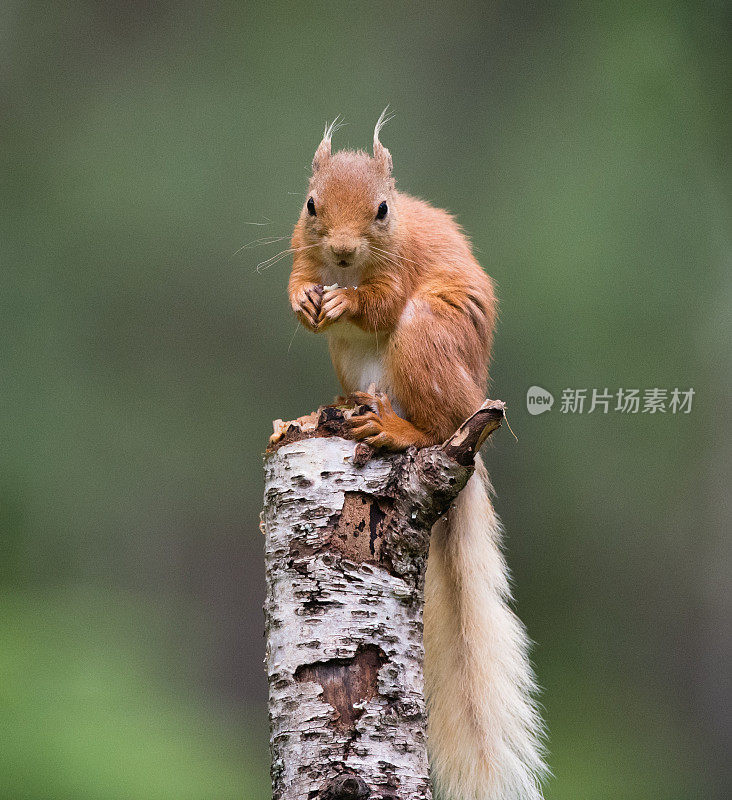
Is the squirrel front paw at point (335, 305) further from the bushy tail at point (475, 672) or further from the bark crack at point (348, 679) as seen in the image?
the bark crack at point (348, 679)

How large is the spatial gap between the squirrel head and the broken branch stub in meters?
0.35

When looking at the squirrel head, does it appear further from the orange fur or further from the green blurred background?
the green blurred background

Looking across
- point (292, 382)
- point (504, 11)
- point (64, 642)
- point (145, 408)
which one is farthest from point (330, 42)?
point (64, 642)

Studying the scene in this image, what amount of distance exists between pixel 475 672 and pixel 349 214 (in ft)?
3.59

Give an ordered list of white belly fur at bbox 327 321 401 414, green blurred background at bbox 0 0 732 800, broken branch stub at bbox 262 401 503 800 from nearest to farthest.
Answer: broken branch stub at bbox 262 401 503 800 → white belly fur at bbox 327 321 401 414 → green blurred background at bbox 0 0 732 800

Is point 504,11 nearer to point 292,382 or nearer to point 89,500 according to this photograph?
point 292,382

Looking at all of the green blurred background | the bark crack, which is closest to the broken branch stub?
the bark crack

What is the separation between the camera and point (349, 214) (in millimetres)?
1882

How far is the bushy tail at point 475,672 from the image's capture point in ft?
6.24

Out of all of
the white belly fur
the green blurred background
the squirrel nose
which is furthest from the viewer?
the green blurred background

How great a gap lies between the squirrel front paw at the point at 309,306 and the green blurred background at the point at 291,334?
1803 millimetres

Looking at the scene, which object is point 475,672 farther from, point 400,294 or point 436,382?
point 400,294

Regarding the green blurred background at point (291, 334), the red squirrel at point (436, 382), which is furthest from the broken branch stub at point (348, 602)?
the green blurred background at point (291, 334)

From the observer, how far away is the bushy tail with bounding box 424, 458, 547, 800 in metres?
1.90
